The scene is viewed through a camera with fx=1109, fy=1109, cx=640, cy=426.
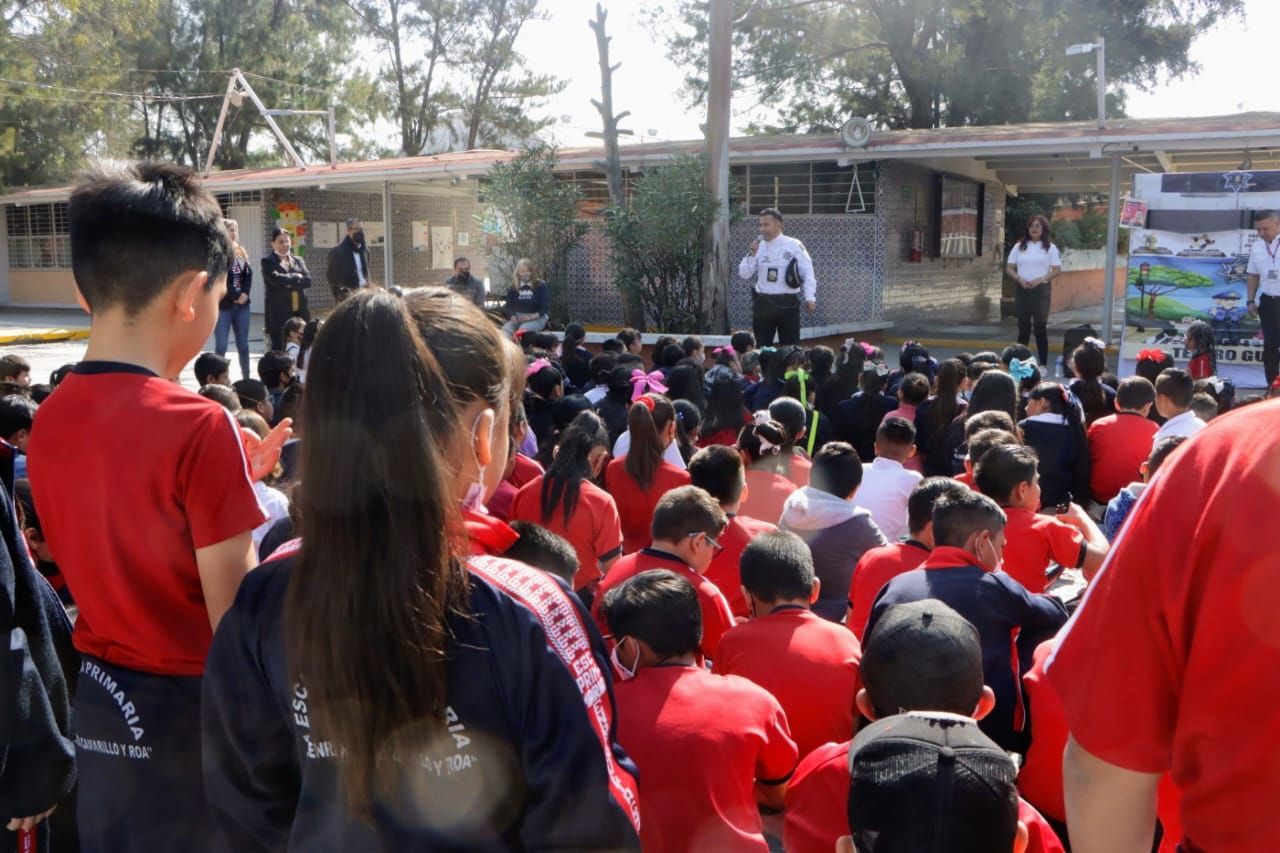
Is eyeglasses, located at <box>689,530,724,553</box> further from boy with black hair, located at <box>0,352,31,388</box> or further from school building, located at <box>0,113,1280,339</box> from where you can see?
school building, located at <box>0,113,1280,339</box>

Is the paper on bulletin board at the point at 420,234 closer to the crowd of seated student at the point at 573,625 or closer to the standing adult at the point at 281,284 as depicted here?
the standing adult at the point at 281,284

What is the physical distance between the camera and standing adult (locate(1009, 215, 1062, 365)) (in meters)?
12.1

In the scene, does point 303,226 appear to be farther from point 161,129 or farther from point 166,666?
point 166,666

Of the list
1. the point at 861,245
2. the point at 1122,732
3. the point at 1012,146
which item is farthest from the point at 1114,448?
the point at 861,245

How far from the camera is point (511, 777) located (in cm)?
141

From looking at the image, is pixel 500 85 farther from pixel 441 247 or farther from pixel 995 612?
pixel 995 612

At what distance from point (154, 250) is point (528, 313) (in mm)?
10232

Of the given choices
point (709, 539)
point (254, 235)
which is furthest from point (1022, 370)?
point (254, 235)

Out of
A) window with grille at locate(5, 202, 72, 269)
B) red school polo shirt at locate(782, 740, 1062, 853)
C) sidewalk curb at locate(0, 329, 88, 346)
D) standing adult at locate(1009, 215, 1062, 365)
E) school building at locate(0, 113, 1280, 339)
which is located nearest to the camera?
red school polo shirt at locate(782, 740, 1062, 853)

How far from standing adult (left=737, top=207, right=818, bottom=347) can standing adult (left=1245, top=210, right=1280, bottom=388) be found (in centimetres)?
402

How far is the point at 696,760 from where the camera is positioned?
2494 mm

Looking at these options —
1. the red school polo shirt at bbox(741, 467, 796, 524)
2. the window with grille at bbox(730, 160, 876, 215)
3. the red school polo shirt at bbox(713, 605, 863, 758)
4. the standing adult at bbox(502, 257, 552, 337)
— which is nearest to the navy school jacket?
the red school polo shirt at bbox(713, 605, 863, 758)

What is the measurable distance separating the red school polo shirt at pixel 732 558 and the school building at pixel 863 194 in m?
9.07

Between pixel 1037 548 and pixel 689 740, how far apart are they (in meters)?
2.09
